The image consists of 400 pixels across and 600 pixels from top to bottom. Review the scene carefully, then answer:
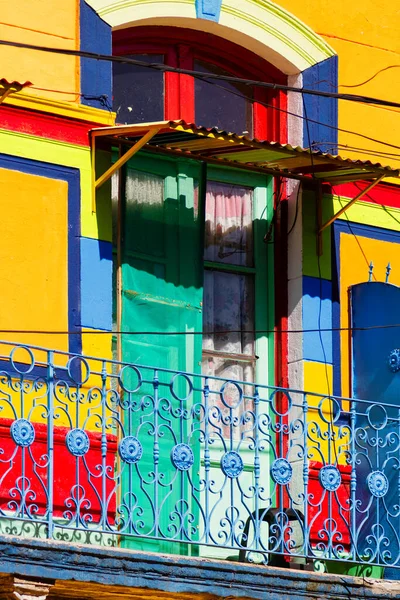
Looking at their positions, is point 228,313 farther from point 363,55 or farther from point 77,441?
point 77,441

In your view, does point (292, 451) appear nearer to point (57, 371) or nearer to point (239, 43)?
point (57, 371)

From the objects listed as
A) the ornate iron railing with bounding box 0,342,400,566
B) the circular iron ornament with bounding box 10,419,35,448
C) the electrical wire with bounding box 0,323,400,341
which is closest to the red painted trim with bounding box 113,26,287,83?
the electrical wire with bounding box 0,323,400,341

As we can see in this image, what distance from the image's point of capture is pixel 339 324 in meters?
12.7

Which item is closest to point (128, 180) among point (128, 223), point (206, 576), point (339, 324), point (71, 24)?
point (128, 223)

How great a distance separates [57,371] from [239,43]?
2993mm

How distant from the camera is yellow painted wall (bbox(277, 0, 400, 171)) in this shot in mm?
13094

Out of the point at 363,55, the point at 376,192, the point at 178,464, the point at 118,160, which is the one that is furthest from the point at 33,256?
the point at 363,55

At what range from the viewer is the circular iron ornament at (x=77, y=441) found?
10.0 metres

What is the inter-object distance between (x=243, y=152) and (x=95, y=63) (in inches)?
45.3

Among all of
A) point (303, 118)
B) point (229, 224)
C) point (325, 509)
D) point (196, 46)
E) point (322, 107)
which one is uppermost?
point (196, 46)

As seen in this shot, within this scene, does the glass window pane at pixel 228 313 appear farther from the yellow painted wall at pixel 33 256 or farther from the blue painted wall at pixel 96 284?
the yellow painted wall at pixel 33 256

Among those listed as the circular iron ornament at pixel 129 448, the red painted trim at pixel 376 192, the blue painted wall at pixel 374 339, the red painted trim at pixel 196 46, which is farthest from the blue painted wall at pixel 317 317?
the circular iron ornament at pixel 129 448

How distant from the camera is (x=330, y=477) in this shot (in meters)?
11.0

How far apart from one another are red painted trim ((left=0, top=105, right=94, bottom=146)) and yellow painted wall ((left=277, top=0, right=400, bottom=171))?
2094 mm
